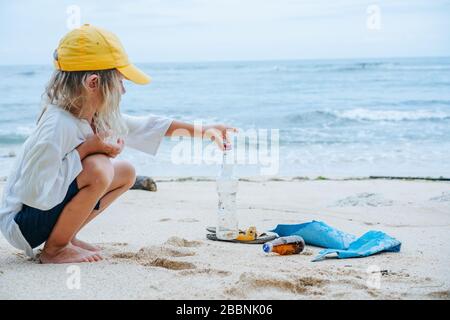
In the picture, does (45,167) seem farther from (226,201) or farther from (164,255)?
(226,201)

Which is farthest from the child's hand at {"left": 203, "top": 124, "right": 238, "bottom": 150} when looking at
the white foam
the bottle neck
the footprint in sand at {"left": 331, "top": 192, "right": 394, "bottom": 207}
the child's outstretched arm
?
the white foam

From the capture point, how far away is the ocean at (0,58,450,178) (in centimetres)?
889

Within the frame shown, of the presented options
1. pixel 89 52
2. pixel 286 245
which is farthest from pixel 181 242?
pixel 89 52

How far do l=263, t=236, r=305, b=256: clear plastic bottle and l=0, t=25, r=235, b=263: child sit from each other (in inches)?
36.3

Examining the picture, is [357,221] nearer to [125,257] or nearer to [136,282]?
[125,257]

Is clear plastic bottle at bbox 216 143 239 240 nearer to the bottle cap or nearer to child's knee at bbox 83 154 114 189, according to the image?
the bottle cap

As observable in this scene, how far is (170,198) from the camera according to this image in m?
5.68

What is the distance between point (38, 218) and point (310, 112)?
531 inches

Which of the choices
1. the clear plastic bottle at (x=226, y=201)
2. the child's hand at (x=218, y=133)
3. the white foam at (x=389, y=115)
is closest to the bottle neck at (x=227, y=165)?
the clear plastic bottle at (x=226, y=201)

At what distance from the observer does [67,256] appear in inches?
130

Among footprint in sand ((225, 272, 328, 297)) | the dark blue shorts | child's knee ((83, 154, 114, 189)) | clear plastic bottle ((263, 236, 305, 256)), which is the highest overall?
child's knee ((83, 154, 114, 189))

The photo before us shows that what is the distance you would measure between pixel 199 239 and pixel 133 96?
17.5 meters

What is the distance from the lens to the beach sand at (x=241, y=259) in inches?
110

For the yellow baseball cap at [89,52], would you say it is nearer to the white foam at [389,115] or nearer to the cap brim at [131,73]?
the cap brim at [131,73]
